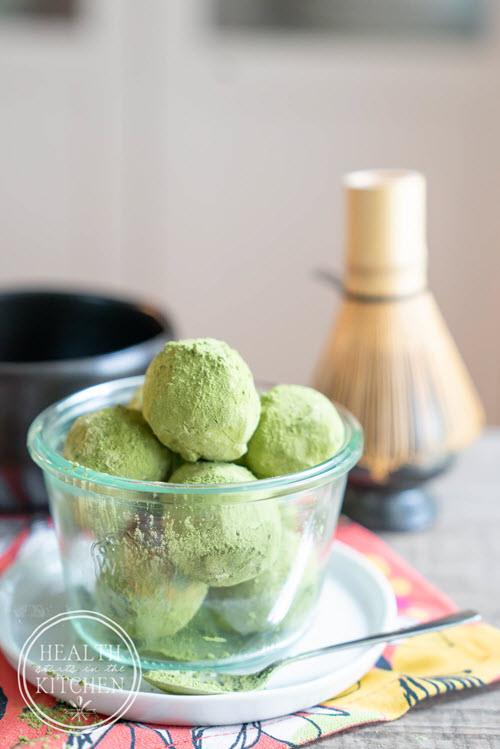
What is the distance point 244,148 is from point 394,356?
4.35 ft

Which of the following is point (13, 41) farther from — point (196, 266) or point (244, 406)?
point (244, 406)

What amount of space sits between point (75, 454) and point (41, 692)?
0.47 feet

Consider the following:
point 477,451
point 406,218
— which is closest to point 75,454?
point 406,218

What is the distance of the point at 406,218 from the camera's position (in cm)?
82

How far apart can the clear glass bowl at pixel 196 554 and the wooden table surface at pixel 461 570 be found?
0.09m

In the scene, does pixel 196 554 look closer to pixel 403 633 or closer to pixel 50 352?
pixel 403 633

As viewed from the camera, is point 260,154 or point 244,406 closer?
point 244,406

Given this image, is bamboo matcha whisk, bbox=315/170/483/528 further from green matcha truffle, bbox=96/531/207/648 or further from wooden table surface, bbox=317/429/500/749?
green matcha truffle, bbox=96/531/207/648

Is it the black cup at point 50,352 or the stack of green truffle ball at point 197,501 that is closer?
the stack of green truffle ball at point 197,501

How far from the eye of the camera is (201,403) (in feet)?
1.84

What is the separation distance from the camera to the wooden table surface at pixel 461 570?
554 mm

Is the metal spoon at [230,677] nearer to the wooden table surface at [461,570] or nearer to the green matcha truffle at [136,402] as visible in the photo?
the wooden table surface at [461,570]

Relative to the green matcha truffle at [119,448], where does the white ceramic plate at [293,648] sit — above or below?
below

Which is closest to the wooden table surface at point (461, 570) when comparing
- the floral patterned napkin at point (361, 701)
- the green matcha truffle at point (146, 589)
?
the floral patterned napkin at point (361, 701)
